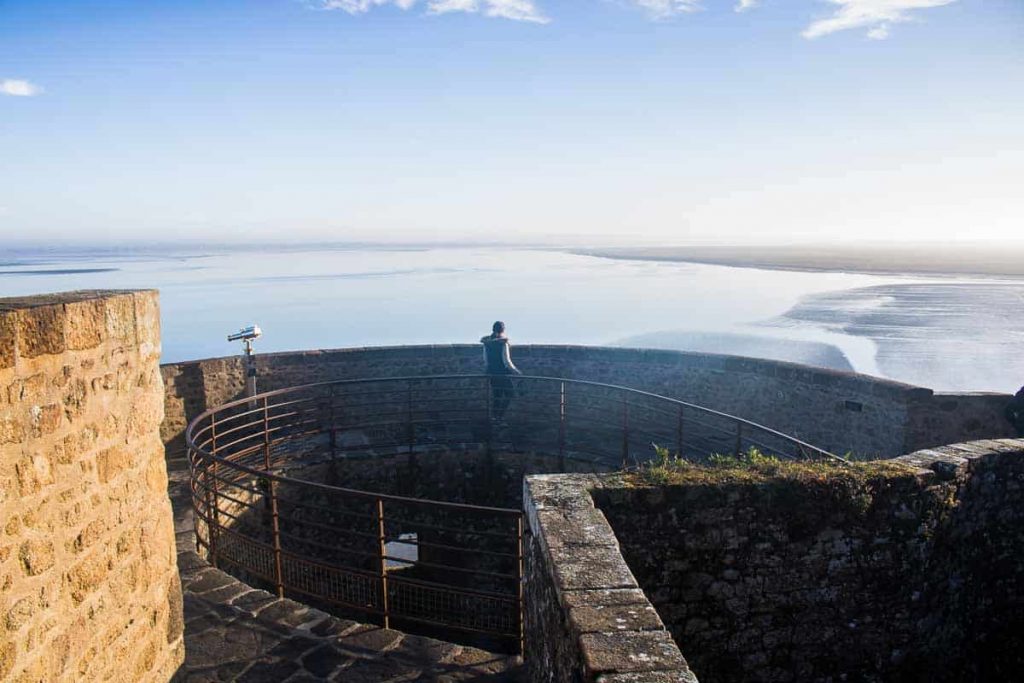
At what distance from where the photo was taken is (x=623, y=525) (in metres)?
3.96

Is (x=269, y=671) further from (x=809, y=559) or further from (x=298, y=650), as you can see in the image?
(x=809, y=559)

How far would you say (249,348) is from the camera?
966cm

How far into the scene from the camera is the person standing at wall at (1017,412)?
7.63 m

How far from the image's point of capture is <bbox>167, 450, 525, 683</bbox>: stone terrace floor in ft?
13.5

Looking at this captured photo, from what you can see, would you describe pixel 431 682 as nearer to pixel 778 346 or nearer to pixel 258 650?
pixel 258 650

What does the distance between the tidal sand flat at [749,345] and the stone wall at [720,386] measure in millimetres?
10905

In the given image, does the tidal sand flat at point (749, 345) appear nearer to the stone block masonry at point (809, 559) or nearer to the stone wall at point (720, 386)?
the stone wall at point (720, 386)

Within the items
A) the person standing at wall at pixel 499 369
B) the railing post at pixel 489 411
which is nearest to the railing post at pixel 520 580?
the person standing at wall at pixel 499 369

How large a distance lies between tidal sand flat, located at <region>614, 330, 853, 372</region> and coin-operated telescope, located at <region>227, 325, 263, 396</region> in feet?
47.4

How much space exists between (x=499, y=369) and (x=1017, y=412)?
6.26m

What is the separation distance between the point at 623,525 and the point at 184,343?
1197 inches

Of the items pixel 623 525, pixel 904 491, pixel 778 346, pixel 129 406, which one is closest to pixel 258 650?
pixel 129 406

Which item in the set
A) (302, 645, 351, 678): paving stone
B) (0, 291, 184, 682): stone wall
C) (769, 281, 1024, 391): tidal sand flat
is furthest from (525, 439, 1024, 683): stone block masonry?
(769, 281, 1024, 391): tidal sand flat

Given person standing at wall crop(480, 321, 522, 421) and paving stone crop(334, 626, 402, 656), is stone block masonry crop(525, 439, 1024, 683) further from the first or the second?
person standing at wall crop(480, 321, 522, 421)
